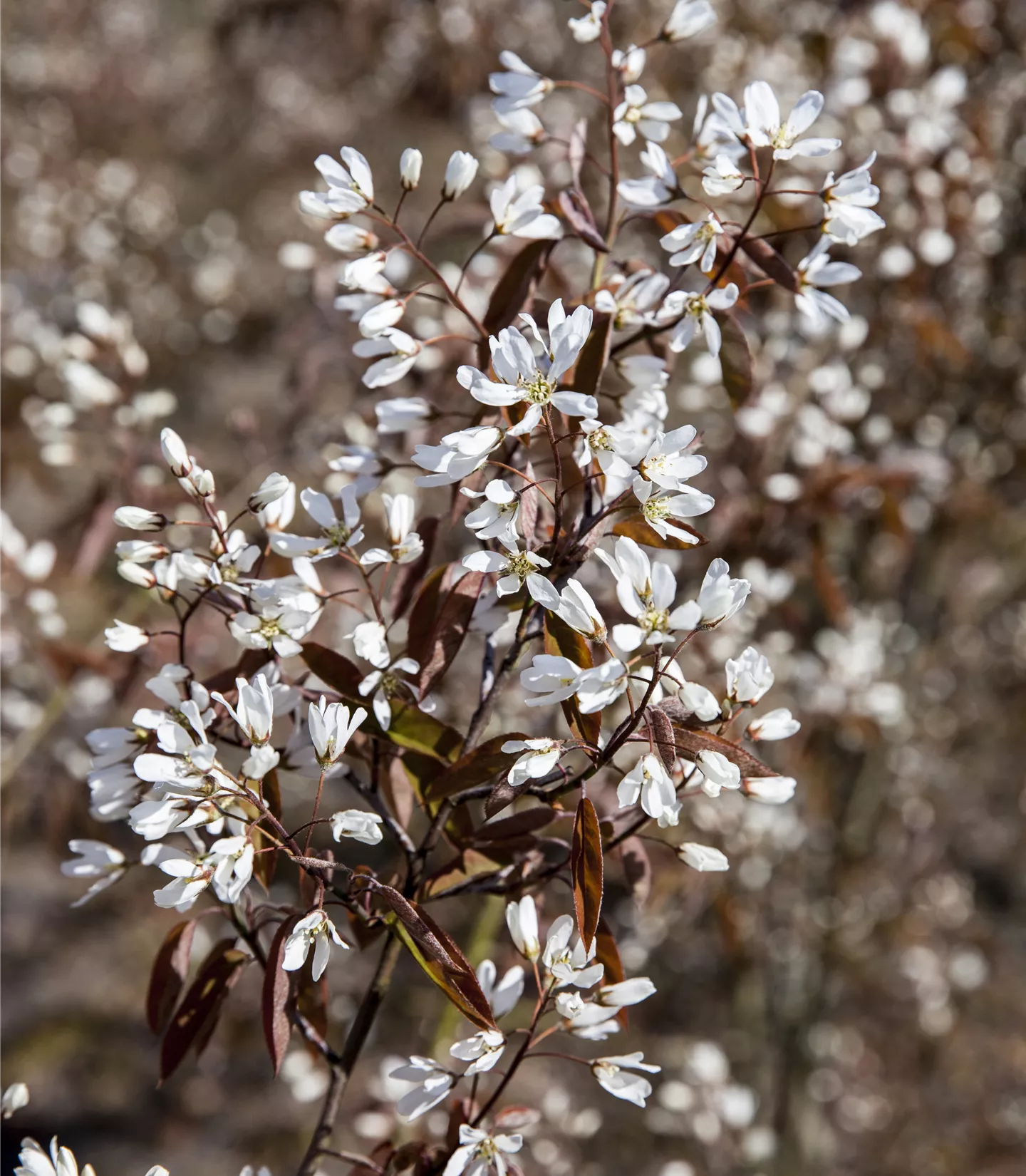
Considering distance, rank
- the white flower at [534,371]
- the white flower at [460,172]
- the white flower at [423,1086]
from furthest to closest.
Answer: the white flower at [460,172] < the white flower at [423,1086] < the white flower at [534,371]

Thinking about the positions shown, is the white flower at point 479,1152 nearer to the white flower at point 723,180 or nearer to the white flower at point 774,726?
the white flower at point 774,726

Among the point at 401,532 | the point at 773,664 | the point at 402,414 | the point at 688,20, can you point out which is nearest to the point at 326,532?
the point at 401,532

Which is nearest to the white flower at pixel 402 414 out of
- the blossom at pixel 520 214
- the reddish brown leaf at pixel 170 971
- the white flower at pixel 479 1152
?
the blossom at pixel 520 214

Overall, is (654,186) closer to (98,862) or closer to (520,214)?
(520,214)

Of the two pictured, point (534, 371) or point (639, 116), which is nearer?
point (534, 371)

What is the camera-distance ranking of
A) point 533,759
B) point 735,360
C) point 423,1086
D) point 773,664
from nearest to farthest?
point 533,759 < point 423,1086 < point 735,360 < point 773,664

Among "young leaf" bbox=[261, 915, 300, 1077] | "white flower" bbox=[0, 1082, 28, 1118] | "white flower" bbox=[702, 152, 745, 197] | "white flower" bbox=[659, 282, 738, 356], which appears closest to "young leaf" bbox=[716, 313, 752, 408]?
"white flower" bbox=[659, 282, 738, 356]
